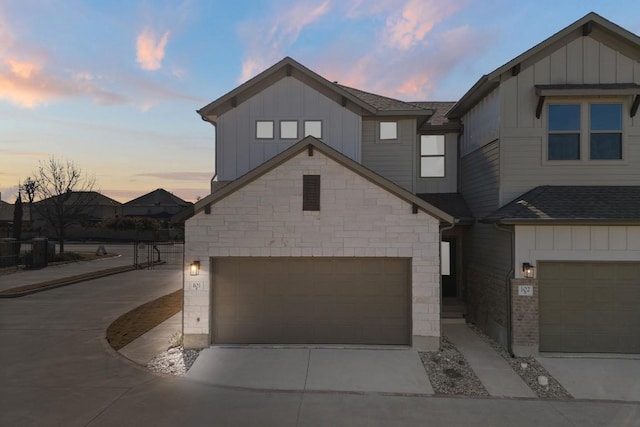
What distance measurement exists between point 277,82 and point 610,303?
11.7 meters

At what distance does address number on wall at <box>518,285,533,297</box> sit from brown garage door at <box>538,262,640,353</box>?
1.40ft

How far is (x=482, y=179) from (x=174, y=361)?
1019cm

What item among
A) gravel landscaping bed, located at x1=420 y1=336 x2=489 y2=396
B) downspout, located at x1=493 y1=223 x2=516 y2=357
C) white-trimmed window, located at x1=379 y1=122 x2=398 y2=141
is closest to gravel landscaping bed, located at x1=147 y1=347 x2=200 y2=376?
gravel landscaping bed, located at x1=420 y1=336 x2=489 y2=396

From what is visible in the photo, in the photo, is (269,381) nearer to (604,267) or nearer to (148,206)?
(604,267)

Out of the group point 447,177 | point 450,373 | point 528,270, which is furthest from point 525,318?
point 447,177

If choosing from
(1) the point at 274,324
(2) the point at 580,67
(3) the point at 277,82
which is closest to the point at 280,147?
(3) the point at 277,82

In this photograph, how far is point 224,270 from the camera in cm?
1016

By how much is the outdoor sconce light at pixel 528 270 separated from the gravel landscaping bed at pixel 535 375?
204 cm

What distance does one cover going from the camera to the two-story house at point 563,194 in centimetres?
973

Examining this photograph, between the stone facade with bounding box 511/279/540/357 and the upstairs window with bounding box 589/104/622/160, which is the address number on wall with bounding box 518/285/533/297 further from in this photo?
the upstairs window with bounding box 589/104/622/160

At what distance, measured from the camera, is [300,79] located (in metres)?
13.2

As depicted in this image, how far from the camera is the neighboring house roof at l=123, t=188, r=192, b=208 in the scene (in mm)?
68750

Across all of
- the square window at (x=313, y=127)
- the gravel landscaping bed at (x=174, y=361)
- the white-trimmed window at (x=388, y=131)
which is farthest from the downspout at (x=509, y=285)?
the gravel landscaping bed at (x=174, y=361)

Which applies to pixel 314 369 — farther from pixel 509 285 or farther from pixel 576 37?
pixel 576 37
